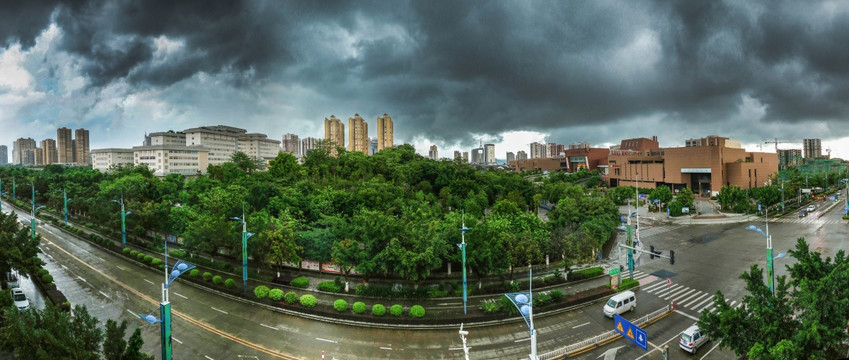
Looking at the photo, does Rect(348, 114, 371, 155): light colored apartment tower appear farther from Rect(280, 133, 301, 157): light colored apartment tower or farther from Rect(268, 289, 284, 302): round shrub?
Rect(268, 289, 284, 302): round shrub

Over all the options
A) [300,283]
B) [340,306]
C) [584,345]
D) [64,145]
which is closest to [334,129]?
[300,283]

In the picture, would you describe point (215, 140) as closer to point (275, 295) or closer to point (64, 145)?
point (64, 145)

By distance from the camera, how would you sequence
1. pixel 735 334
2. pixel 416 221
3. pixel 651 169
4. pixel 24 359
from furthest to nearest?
pixel 651 169 → pixel 416 221 → pixel 735 334 → pixel 24 359

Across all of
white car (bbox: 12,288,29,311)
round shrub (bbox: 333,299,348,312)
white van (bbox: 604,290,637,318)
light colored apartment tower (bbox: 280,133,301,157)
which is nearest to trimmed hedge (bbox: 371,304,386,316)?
round shrub (bbox: 333,299,348,312)

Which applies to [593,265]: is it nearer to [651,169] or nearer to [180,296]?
[180,296]

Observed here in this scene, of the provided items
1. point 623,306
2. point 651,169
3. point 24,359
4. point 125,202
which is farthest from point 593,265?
point 651,169

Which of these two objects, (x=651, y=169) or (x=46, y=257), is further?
(x=651, y=169)

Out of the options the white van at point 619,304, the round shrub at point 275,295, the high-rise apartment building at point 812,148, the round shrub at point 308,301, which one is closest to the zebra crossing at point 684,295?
the white van at point 619,304
